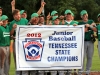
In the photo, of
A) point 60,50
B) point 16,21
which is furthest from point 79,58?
point 16,21

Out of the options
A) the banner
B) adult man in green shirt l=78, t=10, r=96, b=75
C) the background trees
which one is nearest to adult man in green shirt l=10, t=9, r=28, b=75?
the banner

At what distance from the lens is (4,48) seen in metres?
11.3

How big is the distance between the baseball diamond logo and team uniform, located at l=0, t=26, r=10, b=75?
2.02ft

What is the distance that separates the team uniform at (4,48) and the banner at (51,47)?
1.63 feet

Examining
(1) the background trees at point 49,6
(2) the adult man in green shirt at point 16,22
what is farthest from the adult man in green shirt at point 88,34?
(1) the background trees at point 49,6

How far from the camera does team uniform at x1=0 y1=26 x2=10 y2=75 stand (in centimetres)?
1127

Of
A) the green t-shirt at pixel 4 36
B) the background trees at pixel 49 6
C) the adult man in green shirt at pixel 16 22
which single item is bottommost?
the green t-shirt at pixel 4 36

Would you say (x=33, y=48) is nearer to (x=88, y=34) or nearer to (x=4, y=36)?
(x=4, y=36)

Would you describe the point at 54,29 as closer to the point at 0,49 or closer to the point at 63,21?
the point at 63,21

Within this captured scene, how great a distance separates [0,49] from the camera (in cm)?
1134

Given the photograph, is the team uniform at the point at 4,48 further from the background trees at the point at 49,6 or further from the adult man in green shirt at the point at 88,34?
the background trees at the point at 49,6

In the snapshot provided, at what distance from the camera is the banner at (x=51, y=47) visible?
11.1 m

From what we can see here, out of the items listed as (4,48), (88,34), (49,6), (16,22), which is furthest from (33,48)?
(49,6)

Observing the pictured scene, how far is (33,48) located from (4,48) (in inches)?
37.6
